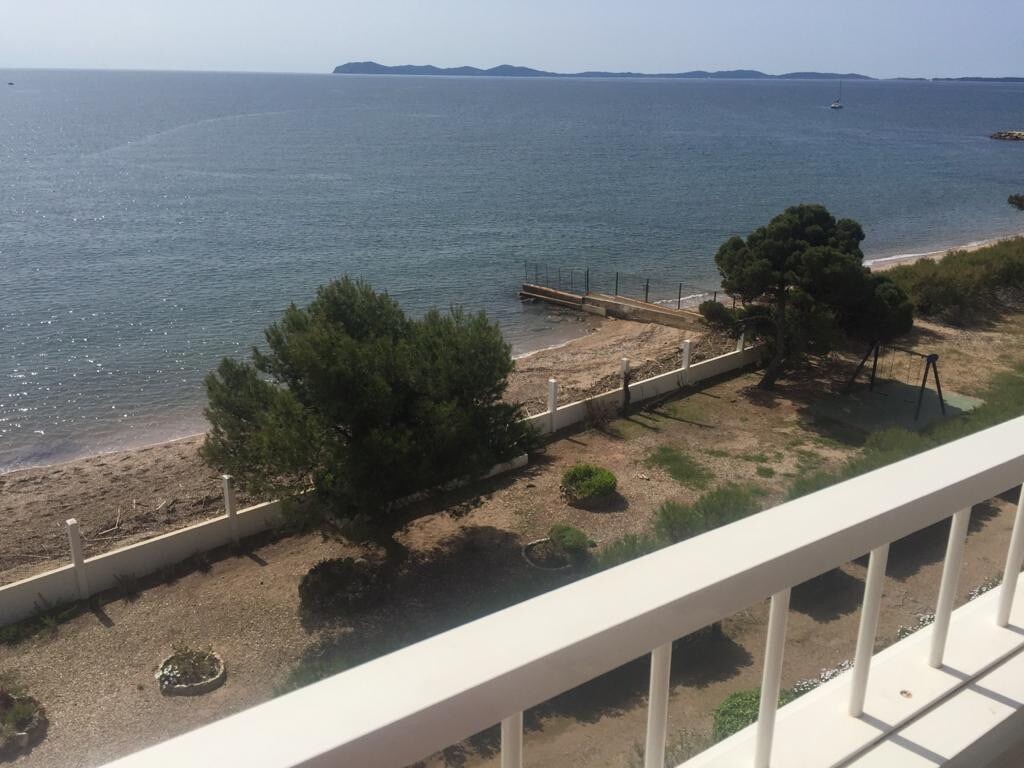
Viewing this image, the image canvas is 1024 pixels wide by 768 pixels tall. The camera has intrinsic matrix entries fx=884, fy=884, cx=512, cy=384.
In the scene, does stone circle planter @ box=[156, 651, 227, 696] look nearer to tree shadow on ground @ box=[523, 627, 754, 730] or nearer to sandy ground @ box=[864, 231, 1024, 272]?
tree shadow on ground @ box=[523, 627, 754, 730]

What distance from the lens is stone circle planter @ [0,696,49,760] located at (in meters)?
9.63

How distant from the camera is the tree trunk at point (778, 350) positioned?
1998 cm

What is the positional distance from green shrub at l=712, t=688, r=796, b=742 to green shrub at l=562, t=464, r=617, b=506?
28.0 feet

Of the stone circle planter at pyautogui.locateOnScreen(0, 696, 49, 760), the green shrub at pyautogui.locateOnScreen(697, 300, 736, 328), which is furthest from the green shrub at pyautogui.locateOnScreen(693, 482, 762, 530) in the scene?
the green shrub at pyautogui.locateOnScreen(697, 300, 736, 328)

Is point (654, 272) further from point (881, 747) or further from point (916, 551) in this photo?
point (881, 747)

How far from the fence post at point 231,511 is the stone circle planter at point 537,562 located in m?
4.74

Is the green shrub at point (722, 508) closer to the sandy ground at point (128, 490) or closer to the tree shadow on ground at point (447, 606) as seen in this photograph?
the tree shadow on ground at point (447, 606)

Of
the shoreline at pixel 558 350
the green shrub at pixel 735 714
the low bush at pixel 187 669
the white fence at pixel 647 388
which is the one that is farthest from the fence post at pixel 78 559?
the green shrub at pixel 735 714

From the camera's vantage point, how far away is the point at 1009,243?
115 feet

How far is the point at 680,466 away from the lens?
54.3ft

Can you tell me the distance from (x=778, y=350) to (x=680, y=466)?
531cm

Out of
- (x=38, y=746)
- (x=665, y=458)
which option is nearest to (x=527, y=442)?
(x=665, y=458)

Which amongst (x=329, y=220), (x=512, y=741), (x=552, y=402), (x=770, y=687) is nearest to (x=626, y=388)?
(x=552, y=402)

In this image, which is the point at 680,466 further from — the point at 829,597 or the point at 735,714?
the point at 735,714
